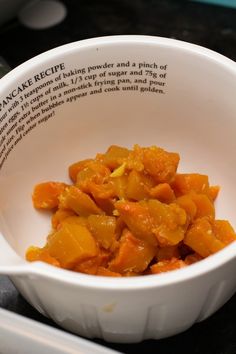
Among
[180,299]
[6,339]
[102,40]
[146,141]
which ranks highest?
[102,40]

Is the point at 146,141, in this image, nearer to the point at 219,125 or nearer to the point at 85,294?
the point at 219,125

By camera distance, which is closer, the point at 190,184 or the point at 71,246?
the point at 71,246

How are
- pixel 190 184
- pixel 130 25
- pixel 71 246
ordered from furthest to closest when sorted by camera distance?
1. pixel 130 25
2. pixel 190 184
3. pixel 71 246

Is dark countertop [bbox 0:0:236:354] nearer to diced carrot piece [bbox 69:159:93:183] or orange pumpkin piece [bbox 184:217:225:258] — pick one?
diced carrot piece [bbox 69:159:93:183]

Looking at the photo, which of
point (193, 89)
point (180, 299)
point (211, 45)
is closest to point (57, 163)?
point (193, 89)

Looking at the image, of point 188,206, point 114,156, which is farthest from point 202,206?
point 114,156

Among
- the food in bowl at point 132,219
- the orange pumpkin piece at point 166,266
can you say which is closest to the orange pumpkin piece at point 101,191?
the food in bowl at point 132,219

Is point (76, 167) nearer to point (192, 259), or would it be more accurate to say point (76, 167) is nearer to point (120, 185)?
point (120, 185)
